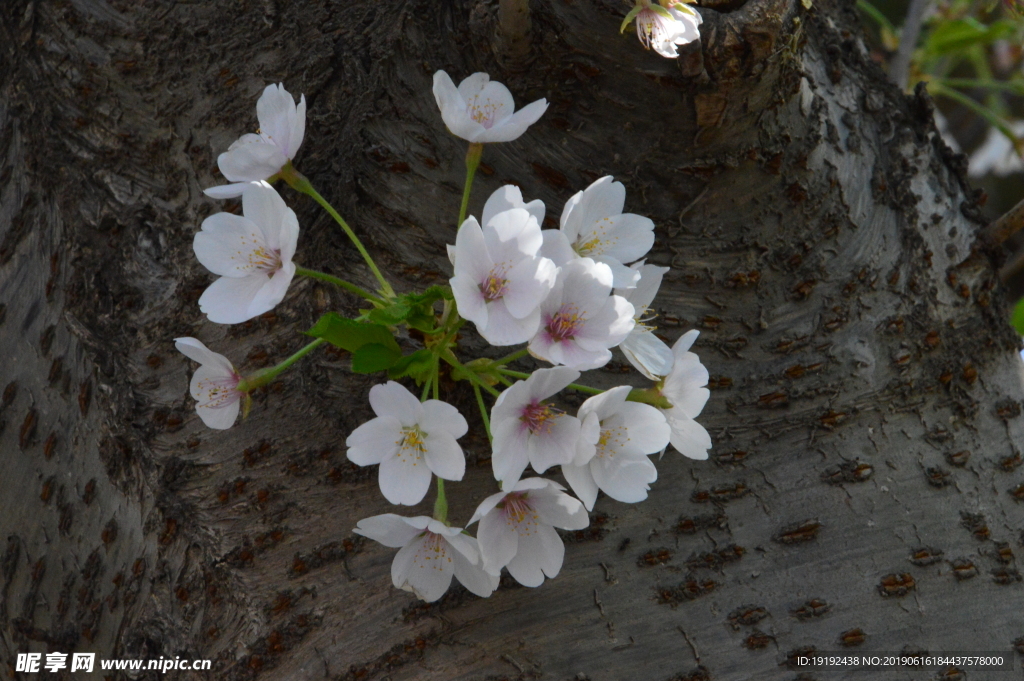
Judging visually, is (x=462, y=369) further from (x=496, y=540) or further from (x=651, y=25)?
(x=651, y=25)

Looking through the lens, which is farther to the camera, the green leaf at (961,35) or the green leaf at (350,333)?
A: the green leaf at (961,35)

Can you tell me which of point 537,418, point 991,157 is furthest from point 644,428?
point 991,157

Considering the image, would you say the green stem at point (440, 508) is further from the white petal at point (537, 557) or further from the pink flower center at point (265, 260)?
the pink flower center at point (265, 260)

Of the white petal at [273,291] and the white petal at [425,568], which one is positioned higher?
the white petal at [273,291]

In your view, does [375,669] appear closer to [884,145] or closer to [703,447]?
[703,447]

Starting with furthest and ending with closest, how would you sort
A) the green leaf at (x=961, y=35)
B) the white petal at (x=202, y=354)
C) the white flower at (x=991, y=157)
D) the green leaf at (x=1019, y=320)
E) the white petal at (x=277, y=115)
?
the white flower at (x=991, y=157) → the green leaf at (x=961, y=35) → the green leaf at (x=1019, y=320) → the white petal at (x=277, y=115) → the white petal at (x=202, y=354)

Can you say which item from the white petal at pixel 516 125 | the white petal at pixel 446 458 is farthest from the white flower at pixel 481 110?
the white petal at pixel 446 458

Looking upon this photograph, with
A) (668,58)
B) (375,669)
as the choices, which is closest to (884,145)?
(668,58)
